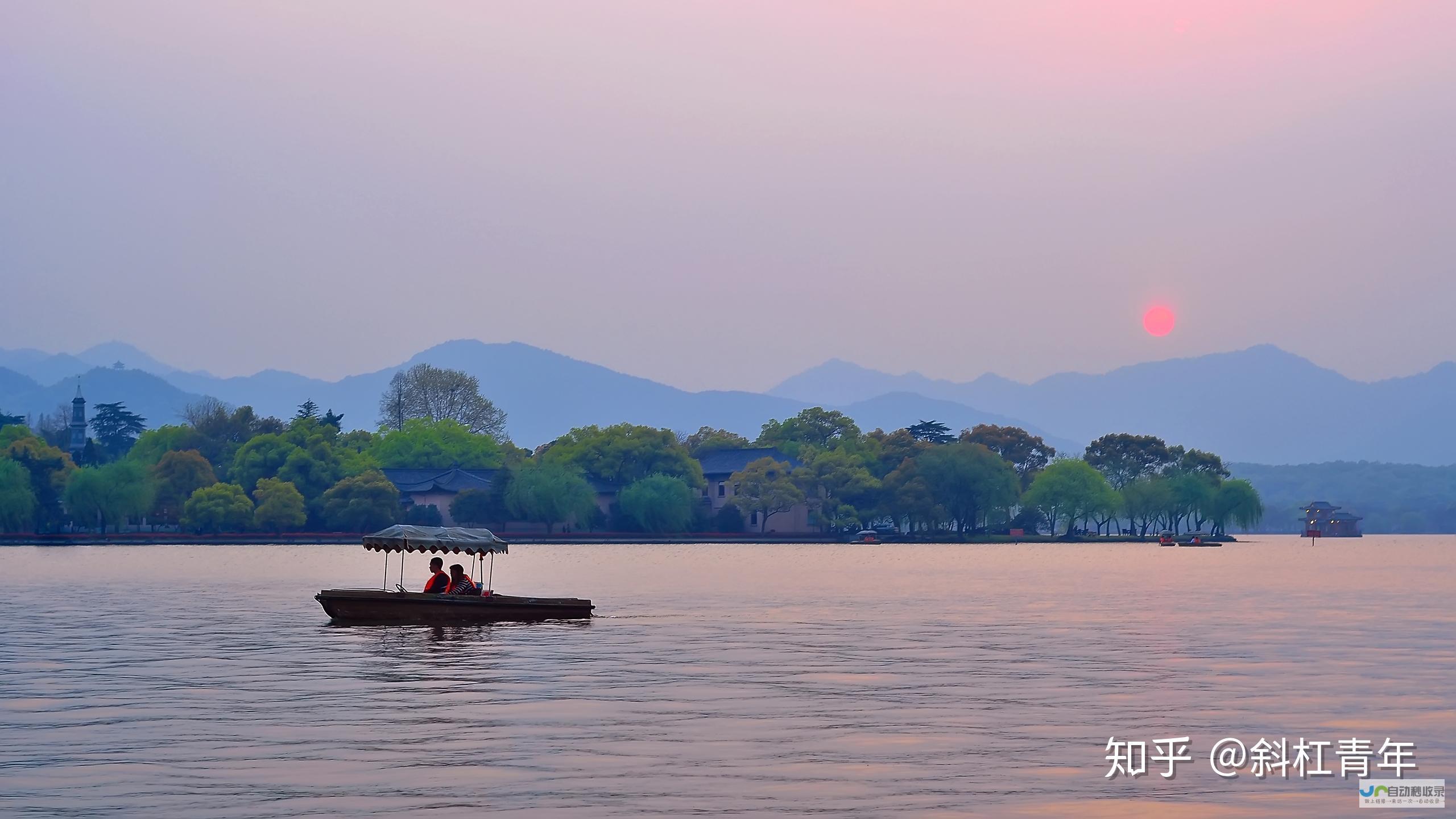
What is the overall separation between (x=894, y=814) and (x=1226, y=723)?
10.1 meters

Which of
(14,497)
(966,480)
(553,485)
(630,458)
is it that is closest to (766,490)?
(630,458)

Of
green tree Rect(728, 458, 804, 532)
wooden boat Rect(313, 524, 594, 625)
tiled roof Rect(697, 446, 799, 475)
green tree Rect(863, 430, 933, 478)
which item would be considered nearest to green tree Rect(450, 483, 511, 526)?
green tree Rect(728, 458, 804, 532)

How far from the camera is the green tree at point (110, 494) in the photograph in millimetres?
149375

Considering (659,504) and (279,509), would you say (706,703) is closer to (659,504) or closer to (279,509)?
(279,509)

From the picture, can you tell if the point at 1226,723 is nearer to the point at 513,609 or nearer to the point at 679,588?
the point at 513,609

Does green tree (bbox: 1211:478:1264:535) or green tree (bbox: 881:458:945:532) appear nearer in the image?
green tree (bbox: 881:458:945:532)

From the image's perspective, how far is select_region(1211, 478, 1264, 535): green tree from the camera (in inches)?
7564

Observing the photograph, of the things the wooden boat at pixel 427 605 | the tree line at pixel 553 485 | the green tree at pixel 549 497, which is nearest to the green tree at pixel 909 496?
the tree line at pixel 553 485

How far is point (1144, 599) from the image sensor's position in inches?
2665

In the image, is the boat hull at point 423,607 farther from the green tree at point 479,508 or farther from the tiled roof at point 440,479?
the tiled roof at point 440,479

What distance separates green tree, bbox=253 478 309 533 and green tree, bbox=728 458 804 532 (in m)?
43.9

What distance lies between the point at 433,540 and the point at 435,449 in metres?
139

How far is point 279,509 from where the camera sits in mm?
149625

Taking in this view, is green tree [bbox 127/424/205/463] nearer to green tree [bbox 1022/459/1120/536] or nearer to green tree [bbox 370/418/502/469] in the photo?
green tree [bbox 370/418/502/469]
